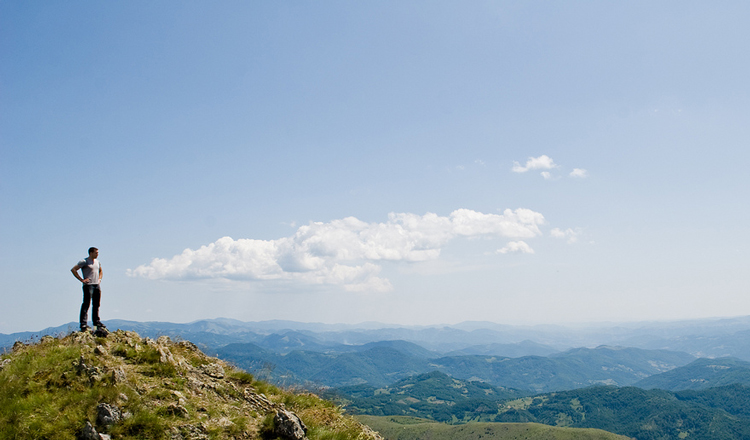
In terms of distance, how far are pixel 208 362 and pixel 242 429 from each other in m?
4.85

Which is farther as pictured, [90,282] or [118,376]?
[90,282]

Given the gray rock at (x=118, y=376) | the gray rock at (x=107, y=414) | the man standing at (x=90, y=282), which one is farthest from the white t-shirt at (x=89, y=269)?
the gray rock at (x=107, y=414)

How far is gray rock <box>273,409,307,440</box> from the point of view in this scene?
32.8 ft

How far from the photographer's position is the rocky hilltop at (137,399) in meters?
8.90

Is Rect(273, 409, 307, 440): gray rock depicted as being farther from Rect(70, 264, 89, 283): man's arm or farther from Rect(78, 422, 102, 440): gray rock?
Rect(70, 264, 89, 283): man's arm

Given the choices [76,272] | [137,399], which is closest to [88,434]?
[137,399]

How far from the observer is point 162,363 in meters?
11.8

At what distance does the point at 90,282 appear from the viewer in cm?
1406

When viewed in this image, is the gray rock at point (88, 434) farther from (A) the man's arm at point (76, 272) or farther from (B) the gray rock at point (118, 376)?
(A) the man's arm at point (76, 272)

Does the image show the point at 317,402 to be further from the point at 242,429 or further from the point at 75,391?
the point at 75,391

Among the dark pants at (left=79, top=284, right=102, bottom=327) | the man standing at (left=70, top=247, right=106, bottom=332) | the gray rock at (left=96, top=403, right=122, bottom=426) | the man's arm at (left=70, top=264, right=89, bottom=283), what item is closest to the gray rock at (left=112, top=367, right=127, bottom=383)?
the gray rock at (left=96, top=403, right=122, bottom=426)

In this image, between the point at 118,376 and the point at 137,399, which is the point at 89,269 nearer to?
the point at 118,376

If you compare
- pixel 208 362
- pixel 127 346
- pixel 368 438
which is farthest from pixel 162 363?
pixel 368 438

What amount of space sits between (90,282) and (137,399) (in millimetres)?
6671
